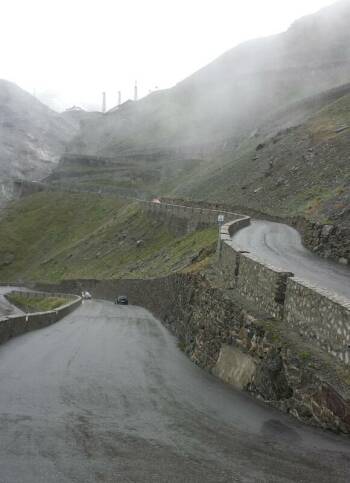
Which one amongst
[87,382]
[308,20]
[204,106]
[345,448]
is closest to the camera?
[345,448]

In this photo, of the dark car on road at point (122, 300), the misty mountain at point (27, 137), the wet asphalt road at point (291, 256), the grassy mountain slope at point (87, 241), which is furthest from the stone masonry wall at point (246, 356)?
the misty mountain at point (27, 137)

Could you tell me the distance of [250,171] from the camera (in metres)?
66.2

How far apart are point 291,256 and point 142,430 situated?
17046 millimetres

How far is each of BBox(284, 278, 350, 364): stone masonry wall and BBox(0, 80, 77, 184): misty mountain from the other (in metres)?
123

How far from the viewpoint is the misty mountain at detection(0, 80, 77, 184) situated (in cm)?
15450

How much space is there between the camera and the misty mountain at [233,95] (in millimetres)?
113000

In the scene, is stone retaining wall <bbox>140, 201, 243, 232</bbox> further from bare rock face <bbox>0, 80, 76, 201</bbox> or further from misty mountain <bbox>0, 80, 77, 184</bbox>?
misty mountain <bbox>0, 80, 77, 184</bbox>

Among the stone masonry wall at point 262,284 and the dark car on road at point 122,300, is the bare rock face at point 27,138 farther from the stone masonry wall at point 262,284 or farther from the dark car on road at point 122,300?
the stone masonry wall at point 262,284

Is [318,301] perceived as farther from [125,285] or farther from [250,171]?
[250,171]

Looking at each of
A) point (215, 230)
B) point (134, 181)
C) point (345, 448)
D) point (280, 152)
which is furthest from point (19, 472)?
point (134, 181)

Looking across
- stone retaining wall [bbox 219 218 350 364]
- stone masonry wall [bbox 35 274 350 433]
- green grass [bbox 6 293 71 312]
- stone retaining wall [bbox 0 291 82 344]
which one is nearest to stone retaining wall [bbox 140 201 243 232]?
green grass [bbox 6 293 71 312]

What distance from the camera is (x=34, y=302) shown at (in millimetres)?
52531

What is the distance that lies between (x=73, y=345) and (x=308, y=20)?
14447 cm

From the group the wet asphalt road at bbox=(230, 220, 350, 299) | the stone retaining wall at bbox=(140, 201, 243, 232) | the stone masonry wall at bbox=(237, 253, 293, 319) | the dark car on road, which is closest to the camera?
the stone masonry wall at bbox=(237, 253, 293, 319)
